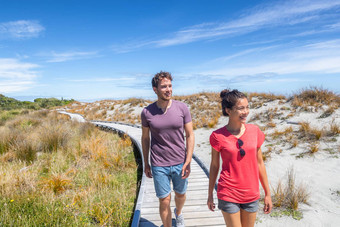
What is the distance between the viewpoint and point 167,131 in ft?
8.50

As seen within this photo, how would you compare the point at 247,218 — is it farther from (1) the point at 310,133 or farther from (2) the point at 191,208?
(1) the point at 310,133

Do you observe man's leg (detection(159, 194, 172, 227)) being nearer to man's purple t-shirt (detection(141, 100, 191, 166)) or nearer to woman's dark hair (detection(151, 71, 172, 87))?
man's purple t-shirt (detection(141, 100, 191, 166))

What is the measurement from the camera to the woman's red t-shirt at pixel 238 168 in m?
1.91

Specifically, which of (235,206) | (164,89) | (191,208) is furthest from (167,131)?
(191,208)

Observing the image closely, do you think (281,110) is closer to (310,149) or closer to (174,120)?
(310,149)

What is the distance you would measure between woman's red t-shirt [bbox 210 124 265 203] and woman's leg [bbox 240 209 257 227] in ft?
0.42

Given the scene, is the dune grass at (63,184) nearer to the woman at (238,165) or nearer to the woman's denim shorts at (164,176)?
the woman's denim shorts at (164,176)

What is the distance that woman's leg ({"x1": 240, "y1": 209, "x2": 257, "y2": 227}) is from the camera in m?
1.94

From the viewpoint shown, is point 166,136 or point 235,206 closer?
point 235,206

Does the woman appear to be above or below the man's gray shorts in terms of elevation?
above

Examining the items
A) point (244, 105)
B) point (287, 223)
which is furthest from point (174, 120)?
point (287, 223)

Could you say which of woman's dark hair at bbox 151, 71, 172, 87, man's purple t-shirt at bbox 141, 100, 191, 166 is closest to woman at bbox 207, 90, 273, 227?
man's purple t-shirt at bbox 141, 100, 191, 166

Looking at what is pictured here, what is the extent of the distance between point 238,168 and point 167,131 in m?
0.96

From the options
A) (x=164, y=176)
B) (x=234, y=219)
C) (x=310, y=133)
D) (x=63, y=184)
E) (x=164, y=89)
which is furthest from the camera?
(x=310, y=133)
